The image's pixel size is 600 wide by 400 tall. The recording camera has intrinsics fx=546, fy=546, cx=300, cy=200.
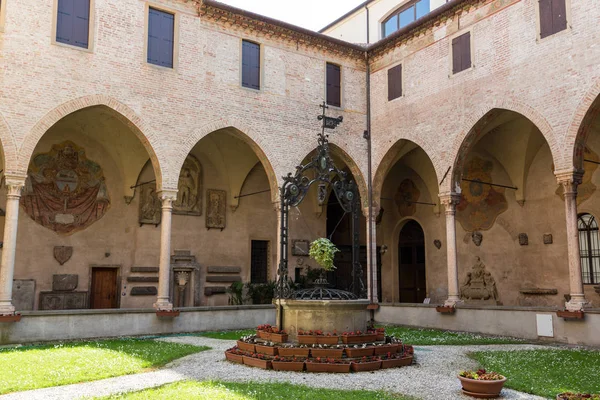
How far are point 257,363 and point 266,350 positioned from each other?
1.24 feet

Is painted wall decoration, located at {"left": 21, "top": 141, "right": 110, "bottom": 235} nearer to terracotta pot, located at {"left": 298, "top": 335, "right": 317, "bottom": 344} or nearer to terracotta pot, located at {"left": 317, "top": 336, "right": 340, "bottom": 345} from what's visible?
terracotta pot, located at {"left": 298, "top": 335, "right": 317, "bottom": 344}

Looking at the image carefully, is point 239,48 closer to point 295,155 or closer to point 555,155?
point 295,155

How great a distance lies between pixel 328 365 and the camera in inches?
338

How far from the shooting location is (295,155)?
17703 millimetres

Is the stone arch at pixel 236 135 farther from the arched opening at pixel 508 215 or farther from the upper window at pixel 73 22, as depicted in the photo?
the arched opening at pixel 508 215

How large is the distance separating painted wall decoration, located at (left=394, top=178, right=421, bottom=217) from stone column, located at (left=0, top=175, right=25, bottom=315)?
14.2 m

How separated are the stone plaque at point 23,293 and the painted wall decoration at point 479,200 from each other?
1450 cm

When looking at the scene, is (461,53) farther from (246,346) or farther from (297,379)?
(297,379)

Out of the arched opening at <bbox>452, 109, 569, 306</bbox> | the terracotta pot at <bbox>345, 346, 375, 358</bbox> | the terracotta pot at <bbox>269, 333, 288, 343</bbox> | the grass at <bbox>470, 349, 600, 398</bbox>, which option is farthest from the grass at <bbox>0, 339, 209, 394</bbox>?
the arched opening at <bbox>452, 109, 569, 306</bbox>

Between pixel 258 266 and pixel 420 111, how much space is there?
841 centimetres

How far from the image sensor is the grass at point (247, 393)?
6605mm

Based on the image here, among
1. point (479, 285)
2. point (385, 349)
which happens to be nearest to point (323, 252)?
point (385, 349)

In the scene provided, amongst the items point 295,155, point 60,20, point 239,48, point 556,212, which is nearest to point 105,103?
point 60,20

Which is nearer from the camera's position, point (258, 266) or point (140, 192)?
point (140, 192)
